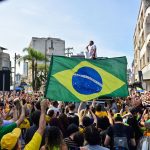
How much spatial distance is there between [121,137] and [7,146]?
315 centimetres

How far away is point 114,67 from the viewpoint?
9328 millimetres

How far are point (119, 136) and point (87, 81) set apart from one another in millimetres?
2351

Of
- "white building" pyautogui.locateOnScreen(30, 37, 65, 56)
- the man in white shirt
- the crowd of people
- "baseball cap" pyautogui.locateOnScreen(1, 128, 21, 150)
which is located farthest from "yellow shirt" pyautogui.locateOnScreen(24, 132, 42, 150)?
"white building" pyautogui.locateOnScreen(30, 37, 65, 56)

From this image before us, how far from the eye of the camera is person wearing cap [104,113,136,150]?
668cm

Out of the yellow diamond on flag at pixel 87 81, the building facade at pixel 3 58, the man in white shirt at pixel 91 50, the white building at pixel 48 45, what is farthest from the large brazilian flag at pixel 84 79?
the white building at pixel 48 45

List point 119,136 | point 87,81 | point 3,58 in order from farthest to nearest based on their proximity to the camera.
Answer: point 3,58, point 87,81, point 119,136

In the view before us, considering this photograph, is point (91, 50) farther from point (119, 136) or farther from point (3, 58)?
point (3, 58)

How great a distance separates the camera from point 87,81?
8781 mm

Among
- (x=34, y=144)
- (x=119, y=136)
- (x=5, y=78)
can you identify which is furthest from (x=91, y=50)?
(x=34, y=144)

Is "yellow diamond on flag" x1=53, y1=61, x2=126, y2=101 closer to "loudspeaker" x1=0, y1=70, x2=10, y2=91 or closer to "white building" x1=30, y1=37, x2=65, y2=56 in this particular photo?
"loudspeaker" x1=0, y1=70, x2=10, y2=91

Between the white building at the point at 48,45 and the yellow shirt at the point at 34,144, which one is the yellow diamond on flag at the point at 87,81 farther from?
the white building at the point at 48,45

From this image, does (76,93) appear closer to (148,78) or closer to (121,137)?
(121,137)

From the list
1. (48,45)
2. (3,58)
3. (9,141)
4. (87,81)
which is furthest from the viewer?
(48,45)

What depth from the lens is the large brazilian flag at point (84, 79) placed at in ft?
27.2
